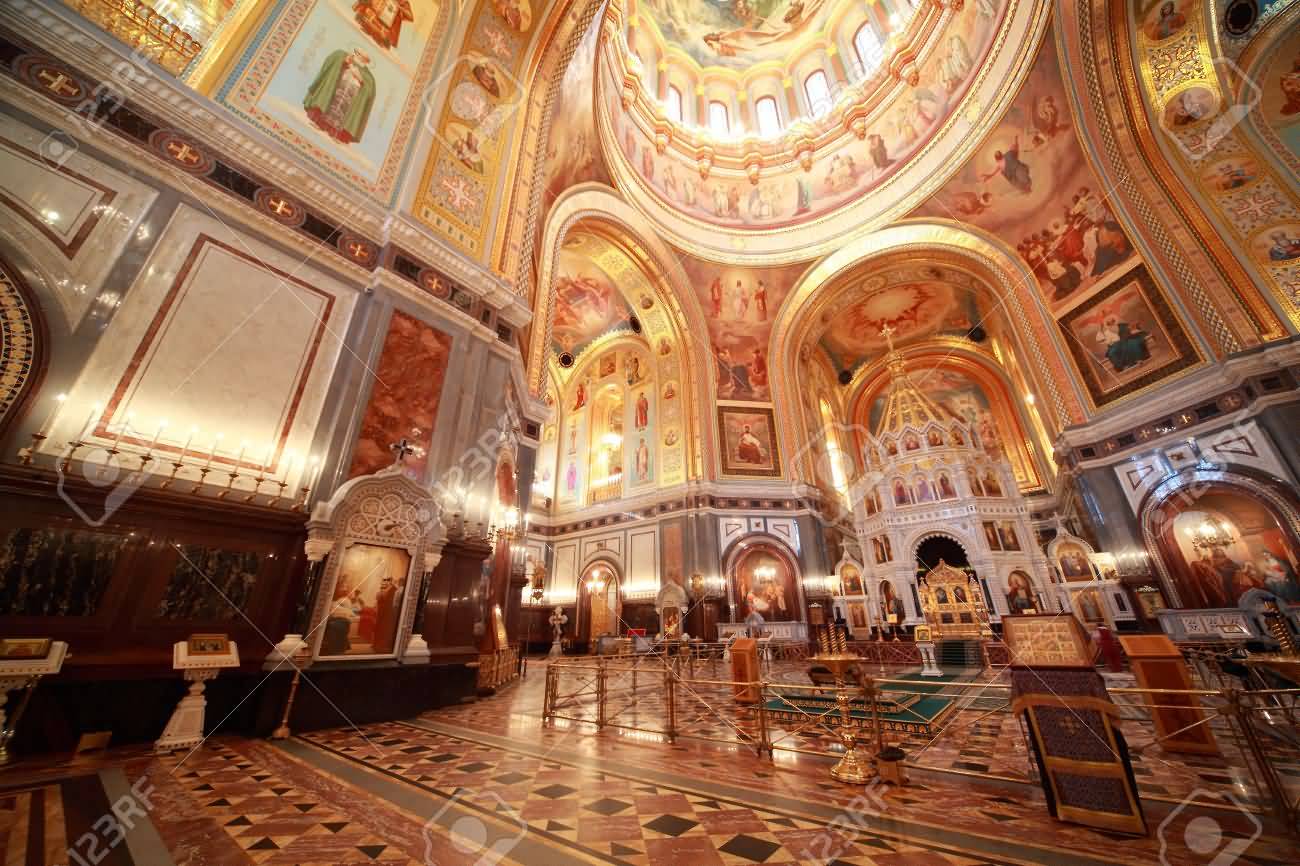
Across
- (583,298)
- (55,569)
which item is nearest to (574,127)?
(583,298)

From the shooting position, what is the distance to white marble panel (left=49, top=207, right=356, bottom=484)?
4402 mm

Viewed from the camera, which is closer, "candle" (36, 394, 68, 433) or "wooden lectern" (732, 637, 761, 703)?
"candle" (36, 394, 68, 433)

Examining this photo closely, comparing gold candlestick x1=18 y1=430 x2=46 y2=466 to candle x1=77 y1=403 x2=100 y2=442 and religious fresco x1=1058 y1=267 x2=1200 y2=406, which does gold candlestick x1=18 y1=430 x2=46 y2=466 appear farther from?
religious fresco x1=1058 y1=267 x2=1200 y2=406

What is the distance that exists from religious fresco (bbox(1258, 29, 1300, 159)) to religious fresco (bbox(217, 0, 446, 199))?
16.2 meters

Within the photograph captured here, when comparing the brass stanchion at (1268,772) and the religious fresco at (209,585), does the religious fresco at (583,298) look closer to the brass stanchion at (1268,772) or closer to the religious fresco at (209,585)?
the religious fresco at (209,585)

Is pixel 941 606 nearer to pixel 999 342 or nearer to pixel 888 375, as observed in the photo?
pixel 999 342

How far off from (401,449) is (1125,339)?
15.7m

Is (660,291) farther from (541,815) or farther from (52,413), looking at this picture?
(541,815)

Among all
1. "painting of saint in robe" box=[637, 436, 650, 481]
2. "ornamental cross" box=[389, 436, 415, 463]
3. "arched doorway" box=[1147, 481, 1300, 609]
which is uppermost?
"painting of saint in robe" box=[637, 436, 650, 481]

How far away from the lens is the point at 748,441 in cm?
1675

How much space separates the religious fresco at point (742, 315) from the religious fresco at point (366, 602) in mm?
13745

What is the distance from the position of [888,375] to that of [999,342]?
209 inches

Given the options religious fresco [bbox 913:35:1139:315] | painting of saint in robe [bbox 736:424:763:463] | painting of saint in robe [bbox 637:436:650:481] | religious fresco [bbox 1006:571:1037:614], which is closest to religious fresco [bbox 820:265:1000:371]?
religious fresco [bbox 913:35:1139:315]

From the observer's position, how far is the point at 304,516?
200 inches
